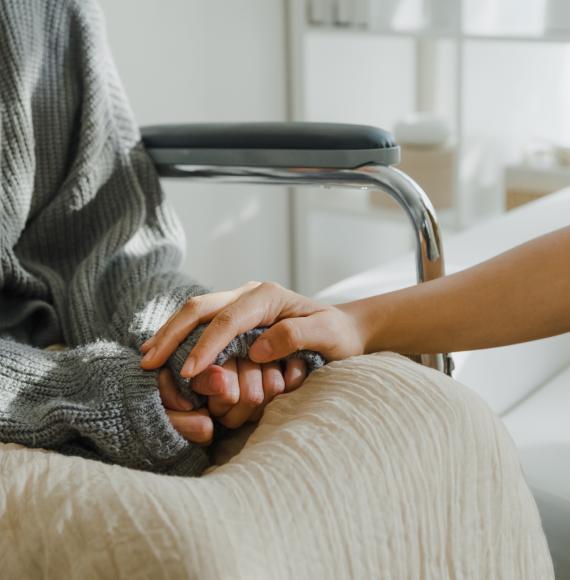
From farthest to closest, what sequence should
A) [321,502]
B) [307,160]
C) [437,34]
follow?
[437,34] → [307,160] → [321,502]

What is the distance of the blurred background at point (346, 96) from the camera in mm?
2055

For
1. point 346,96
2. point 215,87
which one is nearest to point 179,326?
point 215,87

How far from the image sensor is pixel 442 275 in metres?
0.94

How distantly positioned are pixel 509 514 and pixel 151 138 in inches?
24.0

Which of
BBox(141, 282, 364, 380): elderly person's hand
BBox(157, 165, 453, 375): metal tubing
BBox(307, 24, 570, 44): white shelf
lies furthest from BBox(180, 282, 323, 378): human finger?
BBox(307, 24, 570, 44): white shelf

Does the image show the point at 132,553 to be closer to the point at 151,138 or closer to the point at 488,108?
the point at 151,138

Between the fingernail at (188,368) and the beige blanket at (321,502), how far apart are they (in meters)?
0.07

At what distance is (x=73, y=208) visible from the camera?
1011 millimetres

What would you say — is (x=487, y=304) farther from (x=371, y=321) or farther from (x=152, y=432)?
(x=152, y=432)

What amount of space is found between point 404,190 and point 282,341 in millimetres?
253

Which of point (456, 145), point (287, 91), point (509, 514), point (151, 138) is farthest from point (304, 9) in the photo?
point (509, 514)

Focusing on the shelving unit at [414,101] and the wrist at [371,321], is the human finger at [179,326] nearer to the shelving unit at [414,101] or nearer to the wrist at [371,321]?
the wrist at [371,321]

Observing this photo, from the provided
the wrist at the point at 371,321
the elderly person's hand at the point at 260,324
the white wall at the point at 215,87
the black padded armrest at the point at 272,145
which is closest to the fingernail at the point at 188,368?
the elderly person's hand at the point at 260,324

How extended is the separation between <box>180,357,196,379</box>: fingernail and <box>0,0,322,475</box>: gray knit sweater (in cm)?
5
